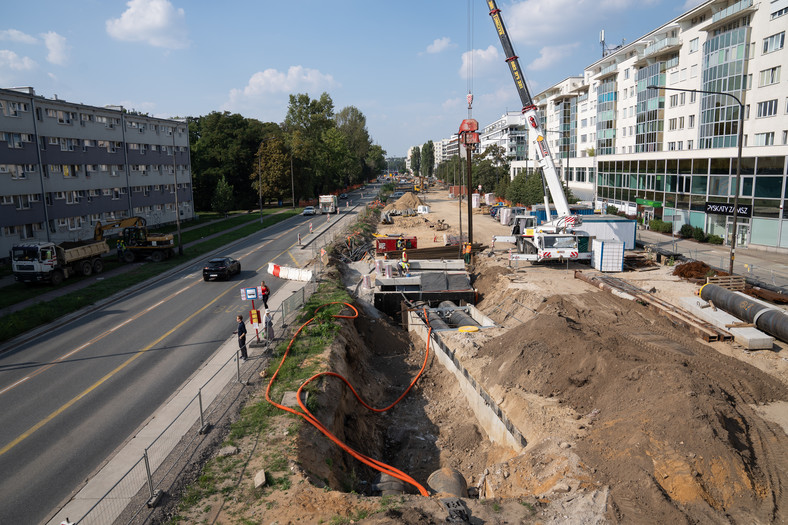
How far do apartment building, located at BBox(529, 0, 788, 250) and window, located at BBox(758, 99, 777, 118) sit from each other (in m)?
0.08

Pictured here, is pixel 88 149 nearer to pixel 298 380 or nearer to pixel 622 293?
pixel 298 380

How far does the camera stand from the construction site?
32.9ft

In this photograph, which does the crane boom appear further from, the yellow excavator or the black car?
the yellow excavator

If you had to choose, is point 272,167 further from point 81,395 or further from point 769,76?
point 81,395

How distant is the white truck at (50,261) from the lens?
31.5 metres

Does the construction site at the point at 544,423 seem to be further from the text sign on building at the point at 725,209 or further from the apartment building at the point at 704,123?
the text sign on building at the point at 725,209

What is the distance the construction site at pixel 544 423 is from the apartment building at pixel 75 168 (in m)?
30.2

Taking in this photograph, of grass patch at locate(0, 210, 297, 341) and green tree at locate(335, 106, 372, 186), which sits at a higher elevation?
green tree at locate(335, 106, 372, 186)

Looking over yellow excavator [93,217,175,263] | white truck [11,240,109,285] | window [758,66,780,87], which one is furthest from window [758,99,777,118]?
white truck [11,240,109,285]

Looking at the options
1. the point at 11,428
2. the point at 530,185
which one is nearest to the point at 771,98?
the point at 530,185

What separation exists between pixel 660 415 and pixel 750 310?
45.1ft

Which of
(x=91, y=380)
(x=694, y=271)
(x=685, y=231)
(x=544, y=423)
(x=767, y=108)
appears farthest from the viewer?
(x=685, y=231)

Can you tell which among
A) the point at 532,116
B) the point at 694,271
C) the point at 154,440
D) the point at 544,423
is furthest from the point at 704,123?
the point at 154,440

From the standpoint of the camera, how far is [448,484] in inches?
481
